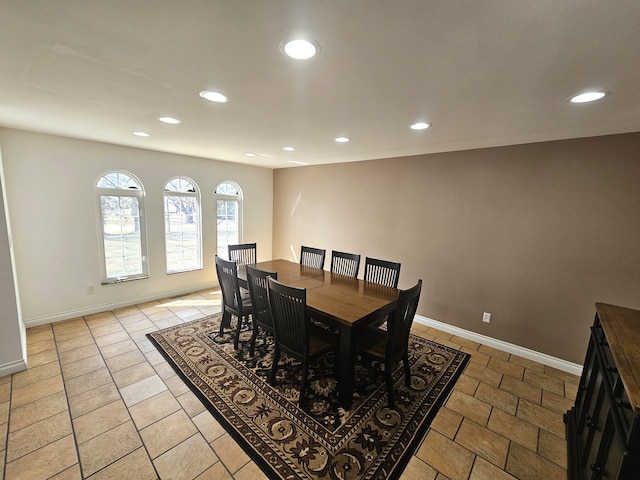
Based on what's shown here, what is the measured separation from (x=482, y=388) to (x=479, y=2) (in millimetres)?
2797

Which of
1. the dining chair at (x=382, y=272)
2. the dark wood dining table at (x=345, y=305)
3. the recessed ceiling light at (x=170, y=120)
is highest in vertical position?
the recessed ceiling light at (x=170, y=120)

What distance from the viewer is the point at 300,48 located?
1.19m

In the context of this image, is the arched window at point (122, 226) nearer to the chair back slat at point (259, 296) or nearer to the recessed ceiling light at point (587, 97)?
the chair back slat at point (259, 296)

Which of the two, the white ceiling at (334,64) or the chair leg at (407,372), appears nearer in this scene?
the white ceiling at (334,64)

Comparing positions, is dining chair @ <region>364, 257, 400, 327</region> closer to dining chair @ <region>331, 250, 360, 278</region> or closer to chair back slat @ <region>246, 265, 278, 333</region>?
dining chair @ <region>331, 250, 360, 278</region>

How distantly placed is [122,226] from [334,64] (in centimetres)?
390

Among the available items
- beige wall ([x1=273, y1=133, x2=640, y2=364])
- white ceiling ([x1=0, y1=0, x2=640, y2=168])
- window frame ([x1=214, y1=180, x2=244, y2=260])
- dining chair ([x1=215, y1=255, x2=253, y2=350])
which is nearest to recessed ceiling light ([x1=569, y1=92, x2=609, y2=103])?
white ceiling ([x1=0, y1=0, x2=640, y2=168])

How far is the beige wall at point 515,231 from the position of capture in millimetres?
2400

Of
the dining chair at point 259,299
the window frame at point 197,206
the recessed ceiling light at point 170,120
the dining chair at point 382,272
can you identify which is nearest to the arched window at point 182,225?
the window frame at point 197,206

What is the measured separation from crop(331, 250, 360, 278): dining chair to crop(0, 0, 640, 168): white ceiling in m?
1.56

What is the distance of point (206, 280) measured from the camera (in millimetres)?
4848

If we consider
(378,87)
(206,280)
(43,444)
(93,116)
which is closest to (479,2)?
(378,87)

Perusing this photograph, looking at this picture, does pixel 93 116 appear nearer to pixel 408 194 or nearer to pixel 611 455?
pixel 408 194

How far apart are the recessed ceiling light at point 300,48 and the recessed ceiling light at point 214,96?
74cm
